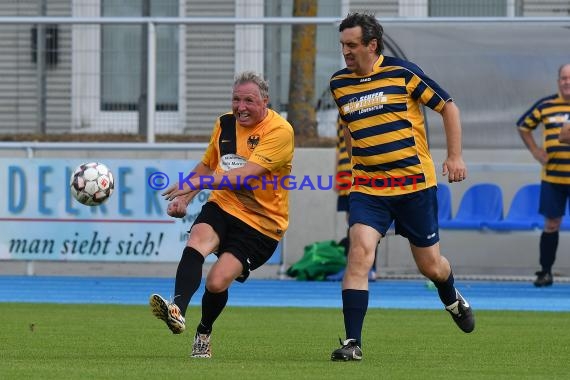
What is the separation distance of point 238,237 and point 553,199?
7304 millimetres

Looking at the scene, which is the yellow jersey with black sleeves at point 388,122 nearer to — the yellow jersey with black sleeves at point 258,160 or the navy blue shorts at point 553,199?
the yellow jersey with black sleeves at point 258,160

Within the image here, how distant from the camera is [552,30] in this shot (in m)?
15.8

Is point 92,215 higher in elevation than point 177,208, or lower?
lower

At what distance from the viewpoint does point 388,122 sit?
8195 millimetres

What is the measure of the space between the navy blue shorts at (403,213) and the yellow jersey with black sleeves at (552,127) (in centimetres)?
659

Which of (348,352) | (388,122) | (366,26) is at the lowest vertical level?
(348,352)

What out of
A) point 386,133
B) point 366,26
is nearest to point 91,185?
point 386,133

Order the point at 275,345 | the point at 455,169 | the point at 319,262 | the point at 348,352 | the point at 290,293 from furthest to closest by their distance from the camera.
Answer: the point at 319,262, the point at 290,293, the point at 275,345, the point at 455,169, the point at 348,352

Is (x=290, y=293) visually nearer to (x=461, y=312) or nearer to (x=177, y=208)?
(x=461, y=312)

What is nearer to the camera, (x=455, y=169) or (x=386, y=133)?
(x=455, y=169)

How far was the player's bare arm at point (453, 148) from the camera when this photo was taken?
26.3 ft

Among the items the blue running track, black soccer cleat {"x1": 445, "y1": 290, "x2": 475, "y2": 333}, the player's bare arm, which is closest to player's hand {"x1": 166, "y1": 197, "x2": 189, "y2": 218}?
the player's bare arm

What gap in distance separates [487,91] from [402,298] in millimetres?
3494

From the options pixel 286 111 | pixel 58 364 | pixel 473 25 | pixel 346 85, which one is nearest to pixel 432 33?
pixel 473 25
